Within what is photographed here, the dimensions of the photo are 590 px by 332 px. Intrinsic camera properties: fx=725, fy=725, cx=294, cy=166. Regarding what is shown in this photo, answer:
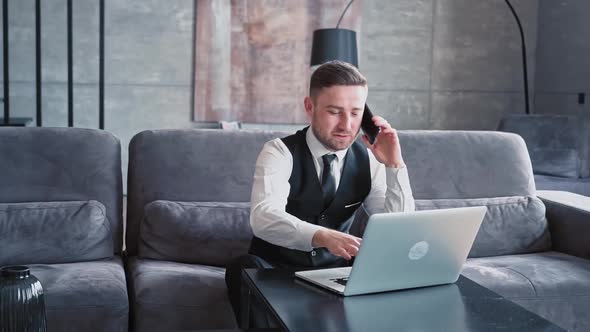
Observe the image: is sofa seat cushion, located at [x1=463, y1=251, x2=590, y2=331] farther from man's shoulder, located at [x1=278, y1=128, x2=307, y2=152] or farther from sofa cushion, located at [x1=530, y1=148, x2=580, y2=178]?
sofa cushion, located at [x1=530, y1=148, x2=580, y2=178]

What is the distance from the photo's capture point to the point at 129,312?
2.20 m

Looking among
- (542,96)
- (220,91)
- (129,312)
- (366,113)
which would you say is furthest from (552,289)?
(542,96)

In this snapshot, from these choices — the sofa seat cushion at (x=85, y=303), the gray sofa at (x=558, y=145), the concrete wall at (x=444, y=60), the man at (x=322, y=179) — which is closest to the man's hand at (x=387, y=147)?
the man at (x=322, y=179)

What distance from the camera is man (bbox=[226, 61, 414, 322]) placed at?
196 centimetres

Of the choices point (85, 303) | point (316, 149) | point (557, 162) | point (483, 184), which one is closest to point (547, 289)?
point (483, 184)

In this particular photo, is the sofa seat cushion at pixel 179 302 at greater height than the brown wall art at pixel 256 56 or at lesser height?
lesser

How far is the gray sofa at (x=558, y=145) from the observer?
185 inches

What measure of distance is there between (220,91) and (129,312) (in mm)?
3532

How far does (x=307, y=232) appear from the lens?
1.82 meters

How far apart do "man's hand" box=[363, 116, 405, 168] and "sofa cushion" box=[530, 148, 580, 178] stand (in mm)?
2974

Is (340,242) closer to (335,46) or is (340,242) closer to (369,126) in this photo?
(369,126)

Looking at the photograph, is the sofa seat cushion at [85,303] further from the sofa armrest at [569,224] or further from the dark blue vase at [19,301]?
the sofa armrest at [569,224]

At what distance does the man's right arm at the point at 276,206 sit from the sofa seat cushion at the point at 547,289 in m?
0.77

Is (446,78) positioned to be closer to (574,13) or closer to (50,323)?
(574,13)
